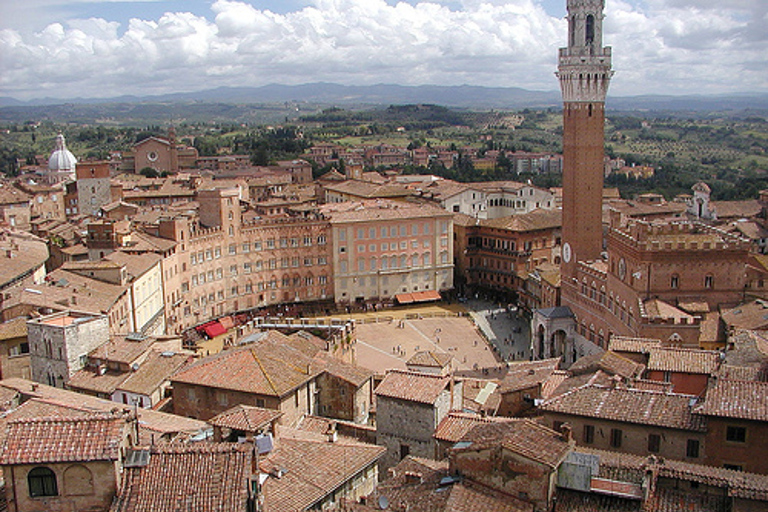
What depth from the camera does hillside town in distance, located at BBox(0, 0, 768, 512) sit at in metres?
15.6

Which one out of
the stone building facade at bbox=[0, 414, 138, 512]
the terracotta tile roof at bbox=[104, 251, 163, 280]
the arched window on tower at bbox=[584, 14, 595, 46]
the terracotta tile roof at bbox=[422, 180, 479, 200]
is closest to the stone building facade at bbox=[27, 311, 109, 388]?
the terracotta tile roof at bbox=[104, 251, 163, 280]

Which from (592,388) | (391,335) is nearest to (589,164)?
(391,335)

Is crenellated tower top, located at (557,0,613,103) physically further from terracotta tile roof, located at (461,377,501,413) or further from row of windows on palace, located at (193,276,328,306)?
terracotta tile roof, located at (461,377,501,413)

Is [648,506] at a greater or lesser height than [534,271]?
greater

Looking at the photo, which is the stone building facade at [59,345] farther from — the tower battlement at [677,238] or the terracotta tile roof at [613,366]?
the tower battlement at [677,238]

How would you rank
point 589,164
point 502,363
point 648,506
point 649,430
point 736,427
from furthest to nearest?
point 589,164 < point 502,363 < point 649,430 < point 736,427 < point 648,506

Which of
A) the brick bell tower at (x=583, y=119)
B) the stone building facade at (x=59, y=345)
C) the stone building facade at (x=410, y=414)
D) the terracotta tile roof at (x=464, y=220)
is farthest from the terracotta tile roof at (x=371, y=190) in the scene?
the stone building facade at (x=410, y=414)

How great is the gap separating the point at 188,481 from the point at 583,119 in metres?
48.6

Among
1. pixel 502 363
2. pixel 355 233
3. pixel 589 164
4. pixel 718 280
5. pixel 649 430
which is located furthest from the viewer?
pixel 355 233

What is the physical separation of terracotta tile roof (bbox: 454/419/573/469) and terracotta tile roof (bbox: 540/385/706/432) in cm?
469

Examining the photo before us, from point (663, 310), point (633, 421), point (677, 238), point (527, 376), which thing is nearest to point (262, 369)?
point (527, 376)

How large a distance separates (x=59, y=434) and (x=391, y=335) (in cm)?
4638

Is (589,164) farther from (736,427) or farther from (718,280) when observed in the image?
(736,427)

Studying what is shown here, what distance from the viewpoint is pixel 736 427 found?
62.3 ft
